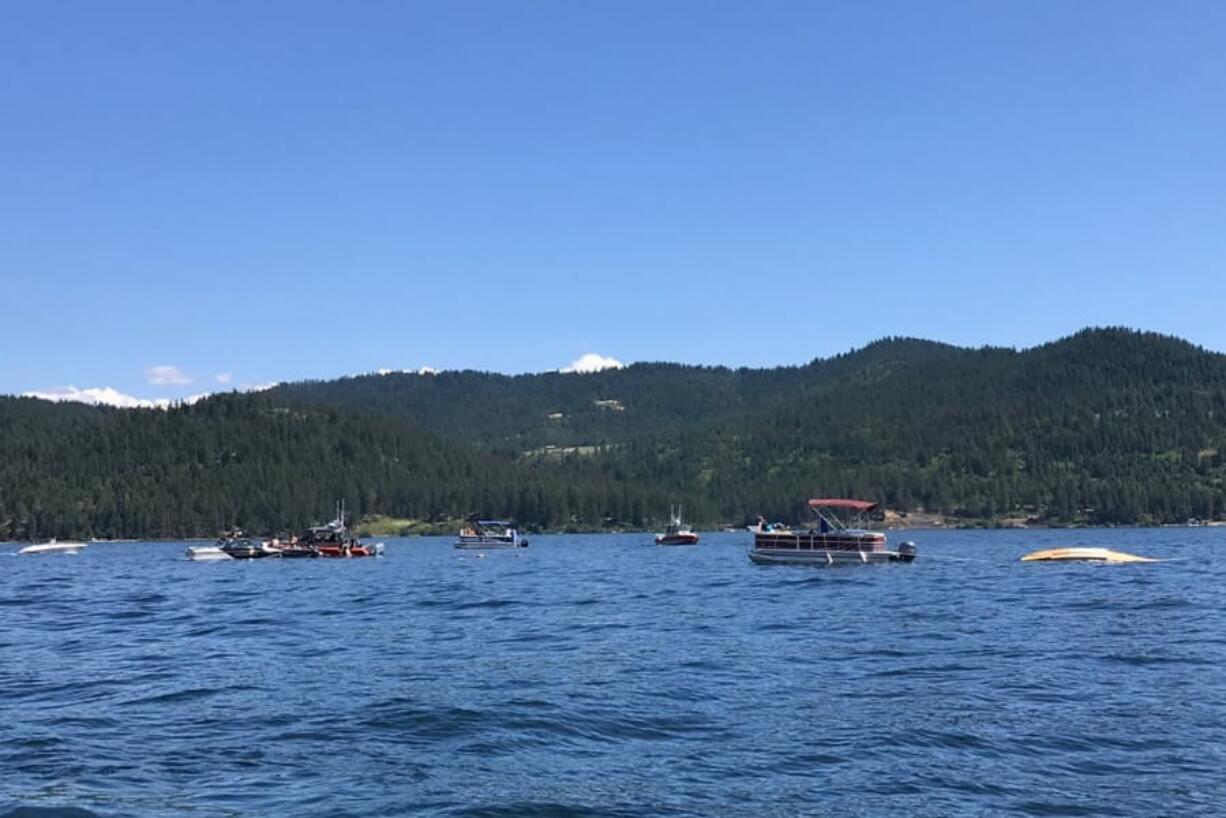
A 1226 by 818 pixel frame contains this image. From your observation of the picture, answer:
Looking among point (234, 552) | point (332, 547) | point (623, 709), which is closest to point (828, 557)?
point (332, 547)

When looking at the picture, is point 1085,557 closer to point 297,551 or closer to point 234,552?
point 297,551

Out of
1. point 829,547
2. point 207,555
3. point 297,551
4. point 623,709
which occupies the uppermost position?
point 297,551

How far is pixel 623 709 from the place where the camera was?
3553 centimetres

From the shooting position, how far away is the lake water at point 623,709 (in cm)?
2555

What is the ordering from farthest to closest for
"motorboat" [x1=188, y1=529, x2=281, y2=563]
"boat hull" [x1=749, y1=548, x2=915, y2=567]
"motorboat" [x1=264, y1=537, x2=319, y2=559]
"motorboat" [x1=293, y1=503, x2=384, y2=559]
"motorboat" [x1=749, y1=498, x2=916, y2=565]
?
1. "motorboat" [x1=264, y1=537, x2=319, y2=559]
2. "motorboat" [x1=293, y1=503, x2=384, y2=559]
3. "motorboat" [x1=188, y1=529, x2=281, y2=563]
4. "motorboat" [x1=749, y1=498, x2=916, y2=565]
5. "boat hull" [x1=749, y1=548, x2=915, y2=567]

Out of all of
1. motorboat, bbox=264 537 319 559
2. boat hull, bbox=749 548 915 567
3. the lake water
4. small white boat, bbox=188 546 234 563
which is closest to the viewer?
the lake water

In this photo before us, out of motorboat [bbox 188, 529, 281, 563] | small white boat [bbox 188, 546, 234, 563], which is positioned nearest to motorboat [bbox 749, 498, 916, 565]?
motorboat [bbox 188, 529, 281, 563]

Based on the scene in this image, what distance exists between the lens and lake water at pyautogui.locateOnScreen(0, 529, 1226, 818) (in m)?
25.5

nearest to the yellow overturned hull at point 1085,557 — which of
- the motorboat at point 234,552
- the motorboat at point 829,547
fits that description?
the motorboat at point 829,547

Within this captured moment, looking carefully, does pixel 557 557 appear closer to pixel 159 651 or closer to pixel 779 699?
pixel 159 651

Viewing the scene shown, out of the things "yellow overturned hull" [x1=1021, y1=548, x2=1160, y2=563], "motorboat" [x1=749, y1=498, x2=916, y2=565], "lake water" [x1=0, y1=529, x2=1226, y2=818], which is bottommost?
"lake water" [x1=0, y1=529, x2=1226, y2=818]

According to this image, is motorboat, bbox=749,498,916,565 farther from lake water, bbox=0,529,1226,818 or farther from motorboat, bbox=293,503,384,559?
motorboat, bbox=293,503,384,559

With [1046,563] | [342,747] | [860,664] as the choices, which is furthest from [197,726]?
[1046,563]

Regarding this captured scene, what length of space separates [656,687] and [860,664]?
9982 millimetres
